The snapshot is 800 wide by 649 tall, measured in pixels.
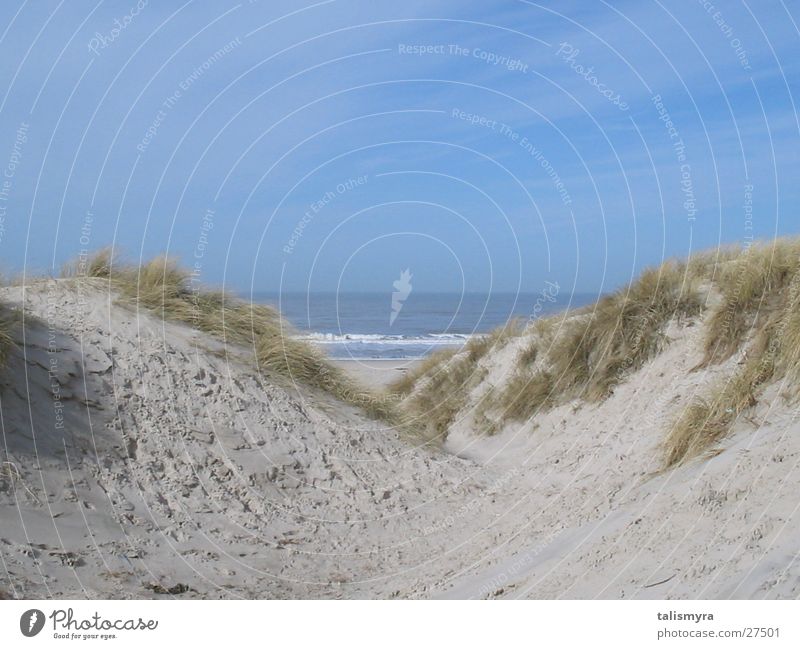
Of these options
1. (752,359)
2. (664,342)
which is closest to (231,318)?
(664,342)

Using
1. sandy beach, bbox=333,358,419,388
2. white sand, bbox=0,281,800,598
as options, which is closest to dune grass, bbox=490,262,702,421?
white sand, bbox=0,281,800,598

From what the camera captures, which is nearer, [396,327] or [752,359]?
[752,359]

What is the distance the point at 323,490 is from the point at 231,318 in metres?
3.35

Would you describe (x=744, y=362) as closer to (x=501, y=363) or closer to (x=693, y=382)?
(x=693, y=382)

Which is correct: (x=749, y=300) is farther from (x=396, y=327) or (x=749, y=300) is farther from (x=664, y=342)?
(x=396, y=327)

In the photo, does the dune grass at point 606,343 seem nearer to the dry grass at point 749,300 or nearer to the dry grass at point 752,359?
the dry grass at point 749,300

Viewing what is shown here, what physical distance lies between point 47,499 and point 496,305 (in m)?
64.1

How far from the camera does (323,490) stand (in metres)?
9.70

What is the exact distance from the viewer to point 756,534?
20.7 feet

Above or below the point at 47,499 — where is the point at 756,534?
above

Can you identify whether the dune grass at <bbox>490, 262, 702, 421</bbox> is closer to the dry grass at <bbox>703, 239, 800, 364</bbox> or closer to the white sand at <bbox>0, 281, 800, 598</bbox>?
the white sand at <bbox>0, 281, 800, 598</bbox>

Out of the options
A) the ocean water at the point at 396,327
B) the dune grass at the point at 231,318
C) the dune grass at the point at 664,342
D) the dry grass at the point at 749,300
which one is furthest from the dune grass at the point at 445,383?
the dry grass at the point at 749,300

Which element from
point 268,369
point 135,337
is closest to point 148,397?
point 135,337

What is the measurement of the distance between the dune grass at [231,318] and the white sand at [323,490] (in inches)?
12.8
